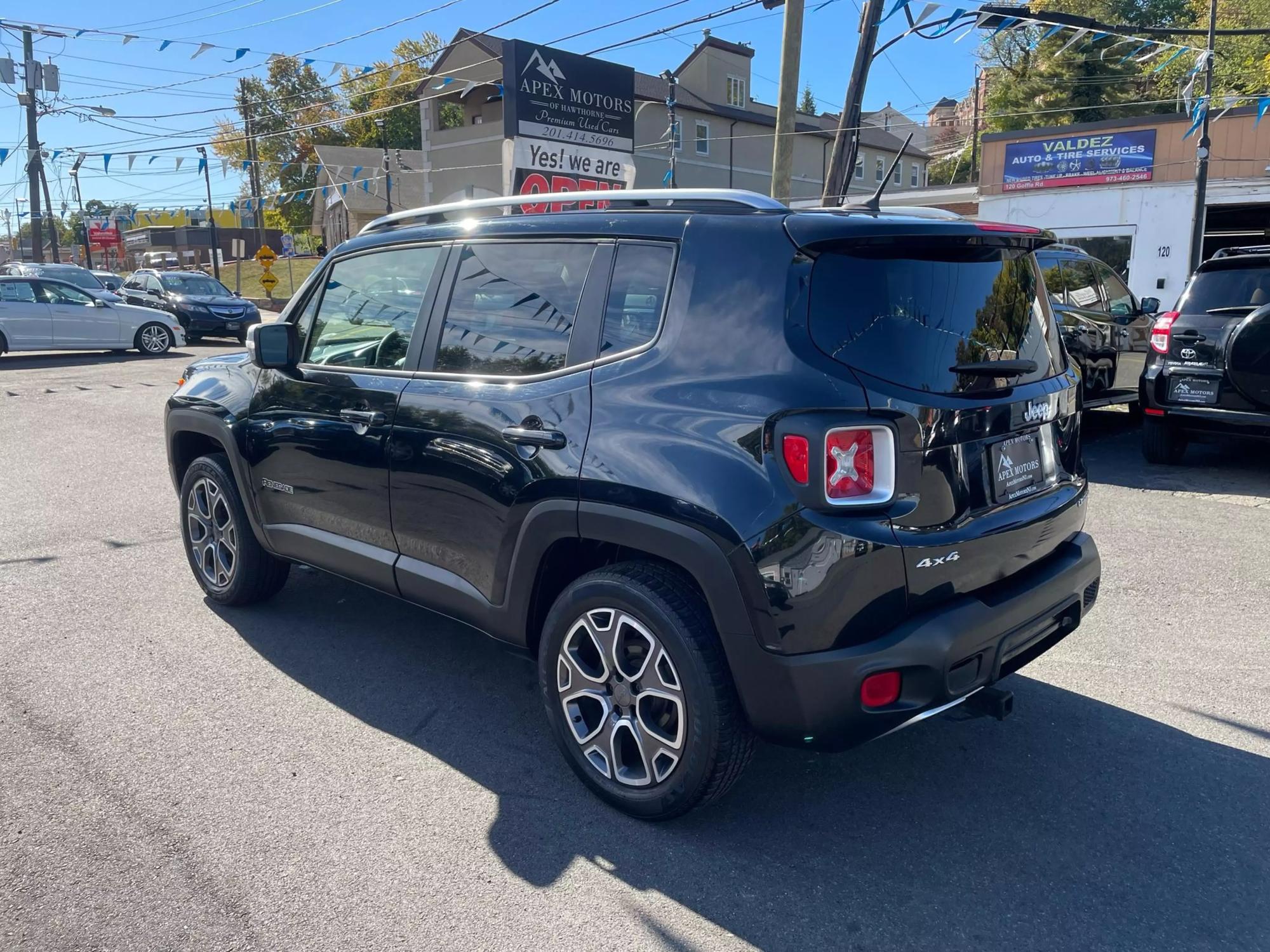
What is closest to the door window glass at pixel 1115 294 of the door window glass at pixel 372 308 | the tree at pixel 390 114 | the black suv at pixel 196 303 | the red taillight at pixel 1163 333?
the red taillight at pixel 1163 333

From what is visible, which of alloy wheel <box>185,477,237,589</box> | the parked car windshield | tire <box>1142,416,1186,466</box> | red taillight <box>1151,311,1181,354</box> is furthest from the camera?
the parked car windshield

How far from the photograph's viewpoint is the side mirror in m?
4.42

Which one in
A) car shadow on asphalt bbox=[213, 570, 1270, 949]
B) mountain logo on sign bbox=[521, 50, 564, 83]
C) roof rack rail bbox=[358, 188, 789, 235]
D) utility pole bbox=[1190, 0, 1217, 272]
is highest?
mountain logo on sign bbox=[521, 50, 564, 83]

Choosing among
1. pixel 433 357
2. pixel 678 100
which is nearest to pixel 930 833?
pixel 433 357

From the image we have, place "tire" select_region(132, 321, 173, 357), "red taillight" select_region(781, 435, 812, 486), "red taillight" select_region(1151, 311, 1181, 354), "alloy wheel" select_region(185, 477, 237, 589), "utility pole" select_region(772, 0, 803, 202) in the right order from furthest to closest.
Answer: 1. "tire" select_region(132, 321, 173, 357)
2. "utility pole" select_region(772, 0, 803, 202)
3. "red taillight" select_region(1151, 311, 1181, 354)
4. "alloy wheel" select_region(185, 477, 237, 589)
5. "red taillight" select_region(781, 435, 812, 486)

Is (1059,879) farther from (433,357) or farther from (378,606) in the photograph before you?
(378,606)

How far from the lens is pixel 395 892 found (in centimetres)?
283

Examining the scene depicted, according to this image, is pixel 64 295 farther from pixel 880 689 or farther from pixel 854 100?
pixel 880 689

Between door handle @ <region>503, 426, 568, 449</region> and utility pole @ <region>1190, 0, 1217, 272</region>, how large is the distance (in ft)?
54.0

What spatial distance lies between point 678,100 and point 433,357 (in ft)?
131

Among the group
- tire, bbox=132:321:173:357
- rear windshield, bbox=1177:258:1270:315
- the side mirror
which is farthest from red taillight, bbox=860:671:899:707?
tire, bbox=132:321:173:357

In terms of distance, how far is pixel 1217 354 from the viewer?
7.71 m

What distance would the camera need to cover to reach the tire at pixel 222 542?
4.93 m

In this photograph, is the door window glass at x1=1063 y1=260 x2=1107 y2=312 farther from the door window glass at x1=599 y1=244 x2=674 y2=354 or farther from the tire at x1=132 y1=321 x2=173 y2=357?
the tire at x1=132 y1=321 x2=173 y2=357
